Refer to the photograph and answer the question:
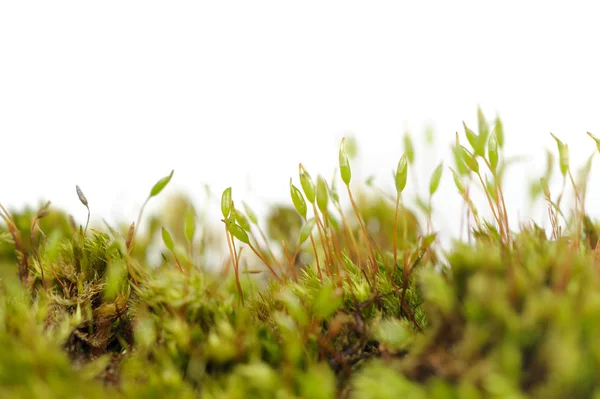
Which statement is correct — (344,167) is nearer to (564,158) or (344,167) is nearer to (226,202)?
(226,202)

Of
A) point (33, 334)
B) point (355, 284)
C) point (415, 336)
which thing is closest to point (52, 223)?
point (33, 334)

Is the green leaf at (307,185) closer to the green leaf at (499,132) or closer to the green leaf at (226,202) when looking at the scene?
the green leaf at (226,202)

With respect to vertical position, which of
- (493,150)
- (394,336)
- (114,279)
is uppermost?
(493,150)

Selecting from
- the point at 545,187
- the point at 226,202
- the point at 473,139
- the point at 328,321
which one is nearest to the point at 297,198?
the point at 226,202

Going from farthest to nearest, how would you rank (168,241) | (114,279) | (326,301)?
(168,241) < (114,279) < (326,301)

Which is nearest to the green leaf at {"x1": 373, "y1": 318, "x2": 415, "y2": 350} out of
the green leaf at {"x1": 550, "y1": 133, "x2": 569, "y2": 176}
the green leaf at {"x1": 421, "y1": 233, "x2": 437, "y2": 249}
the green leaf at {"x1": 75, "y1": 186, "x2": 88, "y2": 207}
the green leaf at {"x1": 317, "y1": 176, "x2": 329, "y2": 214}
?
the green leaf at {"x1": 421, "y1": 233, "x2": 437, "y2": 249}

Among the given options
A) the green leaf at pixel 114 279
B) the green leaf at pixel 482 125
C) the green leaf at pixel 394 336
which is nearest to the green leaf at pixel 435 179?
the green leaf at pixel 482 125

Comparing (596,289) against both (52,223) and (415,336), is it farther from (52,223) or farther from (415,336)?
(52,223)
